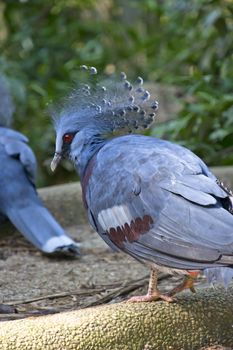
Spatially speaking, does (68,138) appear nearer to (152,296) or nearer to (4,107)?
(152,296)

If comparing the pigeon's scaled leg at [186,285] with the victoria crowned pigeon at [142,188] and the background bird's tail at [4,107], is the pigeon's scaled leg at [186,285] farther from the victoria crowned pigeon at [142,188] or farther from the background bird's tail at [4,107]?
the background bird's tail at [4,107]

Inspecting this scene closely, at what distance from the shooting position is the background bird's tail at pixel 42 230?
13.8 feet

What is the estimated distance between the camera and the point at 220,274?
2.56 m

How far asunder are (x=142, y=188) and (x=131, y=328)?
0.53 m

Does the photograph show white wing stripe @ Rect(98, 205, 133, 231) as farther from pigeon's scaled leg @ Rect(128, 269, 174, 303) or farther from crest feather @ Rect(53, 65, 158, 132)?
crest feather @ Rect(53, 65, 158, 132)

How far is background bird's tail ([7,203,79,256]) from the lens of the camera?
165 inches

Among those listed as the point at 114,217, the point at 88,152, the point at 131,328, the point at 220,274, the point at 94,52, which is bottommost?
the point at 131,328

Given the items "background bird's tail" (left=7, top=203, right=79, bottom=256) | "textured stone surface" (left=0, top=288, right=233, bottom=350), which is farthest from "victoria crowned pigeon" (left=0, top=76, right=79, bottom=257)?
"textured stone surface" (left=0, top=288, right=233, bottom=350)

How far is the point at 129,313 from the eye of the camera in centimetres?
256

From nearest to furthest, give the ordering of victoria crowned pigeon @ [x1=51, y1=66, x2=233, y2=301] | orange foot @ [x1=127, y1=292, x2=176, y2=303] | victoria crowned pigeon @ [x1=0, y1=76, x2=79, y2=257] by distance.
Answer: victoria crowned pigeon @ [x1=51, y1=66, x2=233, y2=301] < orange foot @ [x1=127, y1=292, x2=176, y2=303] < victoria crowned pigeon @ [x1=0, y1=76, x2=79, y2=257]

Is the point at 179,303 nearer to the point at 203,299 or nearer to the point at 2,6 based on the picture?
the point at 203,299

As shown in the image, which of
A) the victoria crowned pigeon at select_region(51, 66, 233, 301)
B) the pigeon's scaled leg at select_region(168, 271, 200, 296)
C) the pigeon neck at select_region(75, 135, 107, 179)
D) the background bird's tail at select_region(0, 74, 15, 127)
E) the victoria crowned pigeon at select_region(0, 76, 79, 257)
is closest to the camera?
the victoria crowned pigeon at select_region(51, 66, 233, 301)

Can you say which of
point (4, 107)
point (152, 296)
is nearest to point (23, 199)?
point (4, 107)

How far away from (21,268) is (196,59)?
3.47 metres
